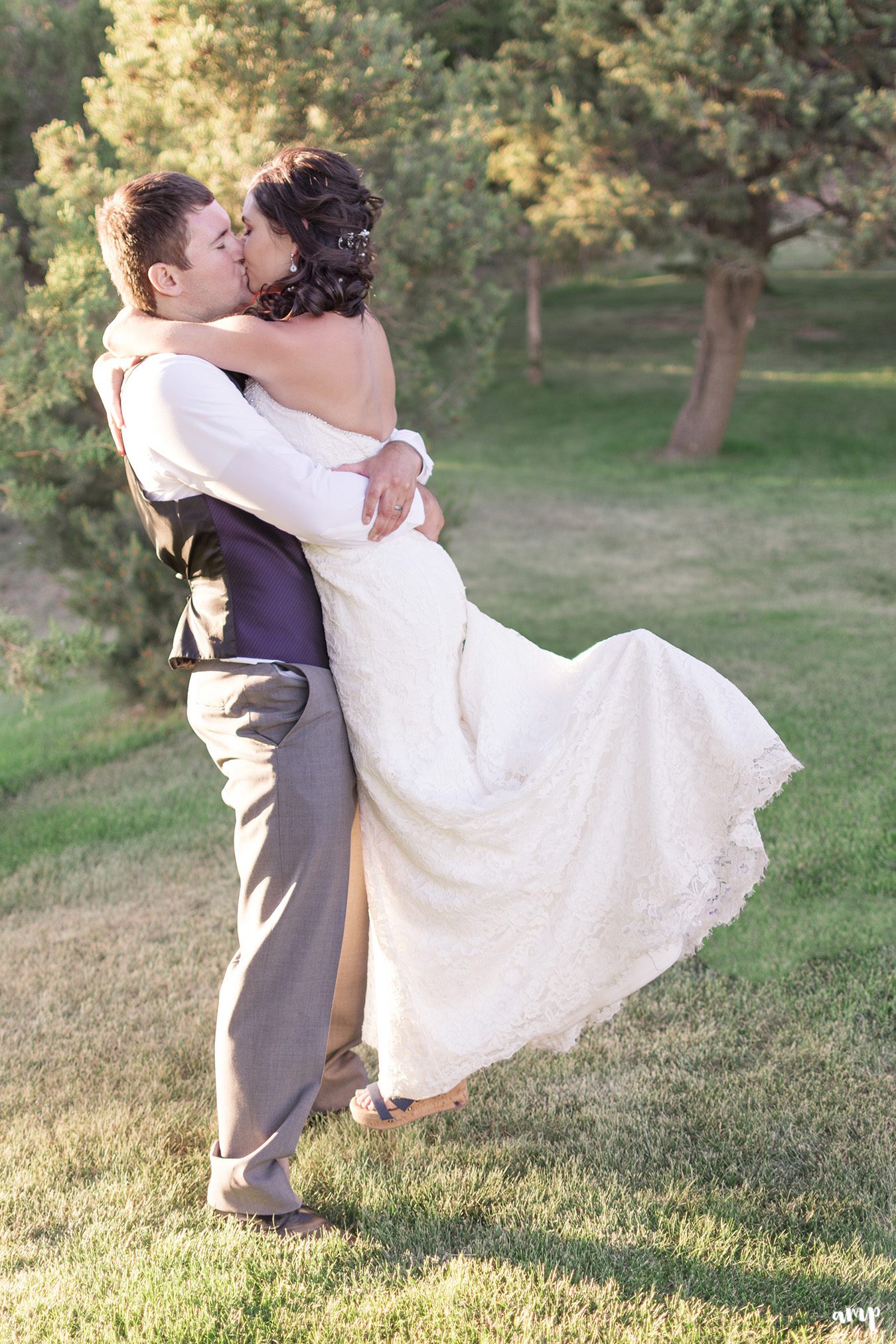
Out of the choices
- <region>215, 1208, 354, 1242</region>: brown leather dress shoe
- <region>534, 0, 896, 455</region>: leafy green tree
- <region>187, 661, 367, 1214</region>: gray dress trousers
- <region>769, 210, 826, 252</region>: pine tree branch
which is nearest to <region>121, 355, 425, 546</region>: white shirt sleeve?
<region>187, 661, 367, 1214</region>: gray dress trousers

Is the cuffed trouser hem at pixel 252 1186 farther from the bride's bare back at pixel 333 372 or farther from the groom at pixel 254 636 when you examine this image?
the bride's bare back at pixel 333 372

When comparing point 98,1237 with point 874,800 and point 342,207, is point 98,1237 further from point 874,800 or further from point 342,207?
point 874,800

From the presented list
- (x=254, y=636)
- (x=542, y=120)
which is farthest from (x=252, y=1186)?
(x=542, y=120)

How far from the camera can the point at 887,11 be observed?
1399 cm

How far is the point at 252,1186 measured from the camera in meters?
2.66

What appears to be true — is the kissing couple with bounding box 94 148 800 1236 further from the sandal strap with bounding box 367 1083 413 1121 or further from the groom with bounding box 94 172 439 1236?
the sandal strap with bounding box 367 1083 413 1121

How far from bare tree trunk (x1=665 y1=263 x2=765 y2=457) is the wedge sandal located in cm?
1587

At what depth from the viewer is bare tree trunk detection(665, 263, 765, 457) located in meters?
17.3

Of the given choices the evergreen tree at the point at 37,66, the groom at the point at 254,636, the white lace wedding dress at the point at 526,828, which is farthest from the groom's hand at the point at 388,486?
the evergreen tree at the point at 37,66

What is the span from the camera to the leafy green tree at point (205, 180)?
557cm

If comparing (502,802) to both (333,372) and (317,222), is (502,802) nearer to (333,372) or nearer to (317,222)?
(333,372)

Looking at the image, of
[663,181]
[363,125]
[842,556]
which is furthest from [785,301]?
[363,125]

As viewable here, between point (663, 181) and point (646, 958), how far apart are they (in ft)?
49.5

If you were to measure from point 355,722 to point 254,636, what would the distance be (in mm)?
304
